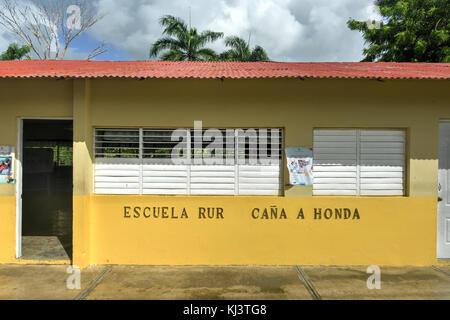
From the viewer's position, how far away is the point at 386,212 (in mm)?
4594

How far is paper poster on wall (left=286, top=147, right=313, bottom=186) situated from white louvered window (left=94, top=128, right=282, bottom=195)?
0.21 m

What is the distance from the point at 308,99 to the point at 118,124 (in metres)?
3.16

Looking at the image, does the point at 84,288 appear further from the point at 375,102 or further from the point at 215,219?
the point at 375,102

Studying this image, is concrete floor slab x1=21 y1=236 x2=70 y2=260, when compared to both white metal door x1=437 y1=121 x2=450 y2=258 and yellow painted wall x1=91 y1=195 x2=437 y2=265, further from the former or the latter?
white metal door x1=437 y1=121 x2=450 y2=258

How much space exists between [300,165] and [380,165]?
1391 millimetres

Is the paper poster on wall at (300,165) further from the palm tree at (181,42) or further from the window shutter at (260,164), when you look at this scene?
the palm tree at (181,42)

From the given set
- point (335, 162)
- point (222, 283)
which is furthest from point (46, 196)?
point (335, 162)

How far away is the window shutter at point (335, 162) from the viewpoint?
15.4ft

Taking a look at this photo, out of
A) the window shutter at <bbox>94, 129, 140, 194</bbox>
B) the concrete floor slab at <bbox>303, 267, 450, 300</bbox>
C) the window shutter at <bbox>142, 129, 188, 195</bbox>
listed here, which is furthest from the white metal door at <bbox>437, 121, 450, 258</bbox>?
the window shutter at <bbox>94, 129, 140, 194</bbox>

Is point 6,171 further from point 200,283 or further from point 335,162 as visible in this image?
point 335,162

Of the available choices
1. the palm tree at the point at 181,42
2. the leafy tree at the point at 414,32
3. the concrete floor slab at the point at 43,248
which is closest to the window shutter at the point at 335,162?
the concrete floor slab at the point at 43,248
